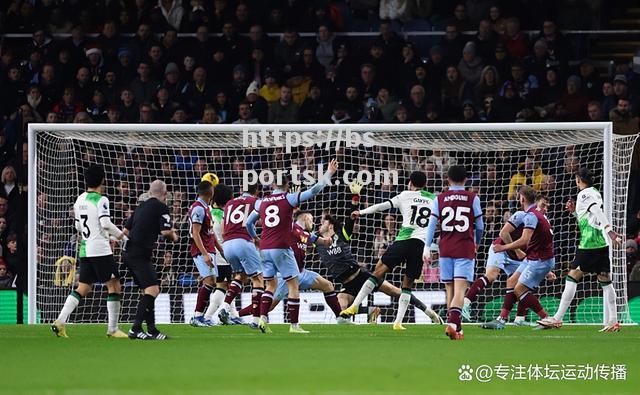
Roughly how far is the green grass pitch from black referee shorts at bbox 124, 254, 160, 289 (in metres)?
0.68

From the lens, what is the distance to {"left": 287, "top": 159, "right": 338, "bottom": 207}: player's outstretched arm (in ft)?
48.5

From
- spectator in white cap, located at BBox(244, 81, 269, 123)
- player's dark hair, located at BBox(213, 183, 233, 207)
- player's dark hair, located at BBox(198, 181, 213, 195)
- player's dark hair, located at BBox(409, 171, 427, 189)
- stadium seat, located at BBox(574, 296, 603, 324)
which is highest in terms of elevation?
spectator in white cap, located at BBox(244, 81, 269, 123)

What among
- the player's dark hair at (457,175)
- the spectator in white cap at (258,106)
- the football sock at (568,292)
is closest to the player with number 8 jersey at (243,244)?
the player's dark hair at (457,175)

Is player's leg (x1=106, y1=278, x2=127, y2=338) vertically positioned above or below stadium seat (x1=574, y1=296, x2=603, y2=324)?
above

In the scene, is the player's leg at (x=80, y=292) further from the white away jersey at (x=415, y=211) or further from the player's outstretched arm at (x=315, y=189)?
the white away jersey at (x=415, y=211)

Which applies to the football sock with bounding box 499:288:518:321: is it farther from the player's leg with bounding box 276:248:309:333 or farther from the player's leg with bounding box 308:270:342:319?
the player's leg with bounding box 276:248:309:333

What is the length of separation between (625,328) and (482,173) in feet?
13.1

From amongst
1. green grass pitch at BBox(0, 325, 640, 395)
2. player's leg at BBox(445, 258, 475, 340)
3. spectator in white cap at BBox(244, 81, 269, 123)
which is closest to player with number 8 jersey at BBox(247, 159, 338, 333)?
green grass pitch at BBox(0, 325, 640, 395)

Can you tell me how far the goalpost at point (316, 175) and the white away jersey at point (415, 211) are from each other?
1673mm

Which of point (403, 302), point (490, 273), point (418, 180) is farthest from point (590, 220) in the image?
point (403, 302)

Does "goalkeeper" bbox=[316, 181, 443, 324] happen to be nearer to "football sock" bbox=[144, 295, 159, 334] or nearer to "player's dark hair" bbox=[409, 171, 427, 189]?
"player's dark hair" bbox=[409, 171, 427, 189]

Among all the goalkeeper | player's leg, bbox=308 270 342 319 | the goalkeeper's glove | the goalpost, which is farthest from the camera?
the goalpost

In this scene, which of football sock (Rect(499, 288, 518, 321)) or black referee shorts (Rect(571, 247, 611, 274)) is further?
football sock (Rect(499, 288, 518, 321))

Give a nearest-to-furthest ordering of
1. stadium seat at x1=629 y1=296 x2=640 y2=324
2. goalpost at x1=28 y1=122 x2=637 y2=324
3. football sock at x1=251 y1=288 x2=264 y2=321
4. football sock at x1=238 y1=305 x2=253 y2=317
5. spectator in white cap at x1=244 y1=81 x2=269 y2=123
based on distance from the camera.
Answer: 1. football sock at x1=251 y1=288 x2=264 y2=321
2. football sock at x1=238 y1=305 x2=253 y2=317
3. goalpost at x1=28 y1=122 x2=637 y2=324
4. stadium seat at x1=629 y1=296 x2=640 y2=324
5. spectator in white cap at x1=244 y1=81 x2=269 y2=123
